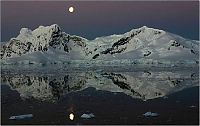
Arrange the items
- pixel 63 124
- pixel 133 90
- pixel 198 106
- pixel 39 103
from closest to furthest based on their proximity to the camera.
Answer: pixel 63 124
pixel 198 106
pixel 39 103
pixel 133 90

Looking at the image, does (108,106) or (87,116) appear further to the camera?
(108,106)

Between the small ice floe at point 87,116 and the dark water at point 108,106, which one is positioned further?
the small ice floe at point 87,116

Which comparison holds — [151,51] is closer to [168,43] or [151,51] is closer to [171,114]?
[168,43]

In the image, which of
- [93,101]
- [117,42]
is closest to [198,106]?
[93,101]

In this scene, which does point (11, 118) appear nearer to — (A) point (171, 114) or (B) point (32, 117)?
(B) point (32, 117)

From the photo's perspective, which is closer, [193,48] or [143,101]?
[143,101]

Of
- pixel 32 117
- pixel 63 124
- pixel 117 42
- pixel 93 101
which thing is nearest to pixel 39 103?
pixel 93 101

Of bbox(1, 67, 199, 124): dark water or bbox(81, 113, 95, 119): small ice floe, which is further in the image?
bbox(81, 113, 95, 119): small ice floe

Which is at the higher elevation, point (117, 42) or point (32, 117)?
point (117, 42)

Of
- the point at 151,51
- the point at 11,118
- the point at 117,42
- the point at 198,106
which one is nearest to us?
the point at 11,118
